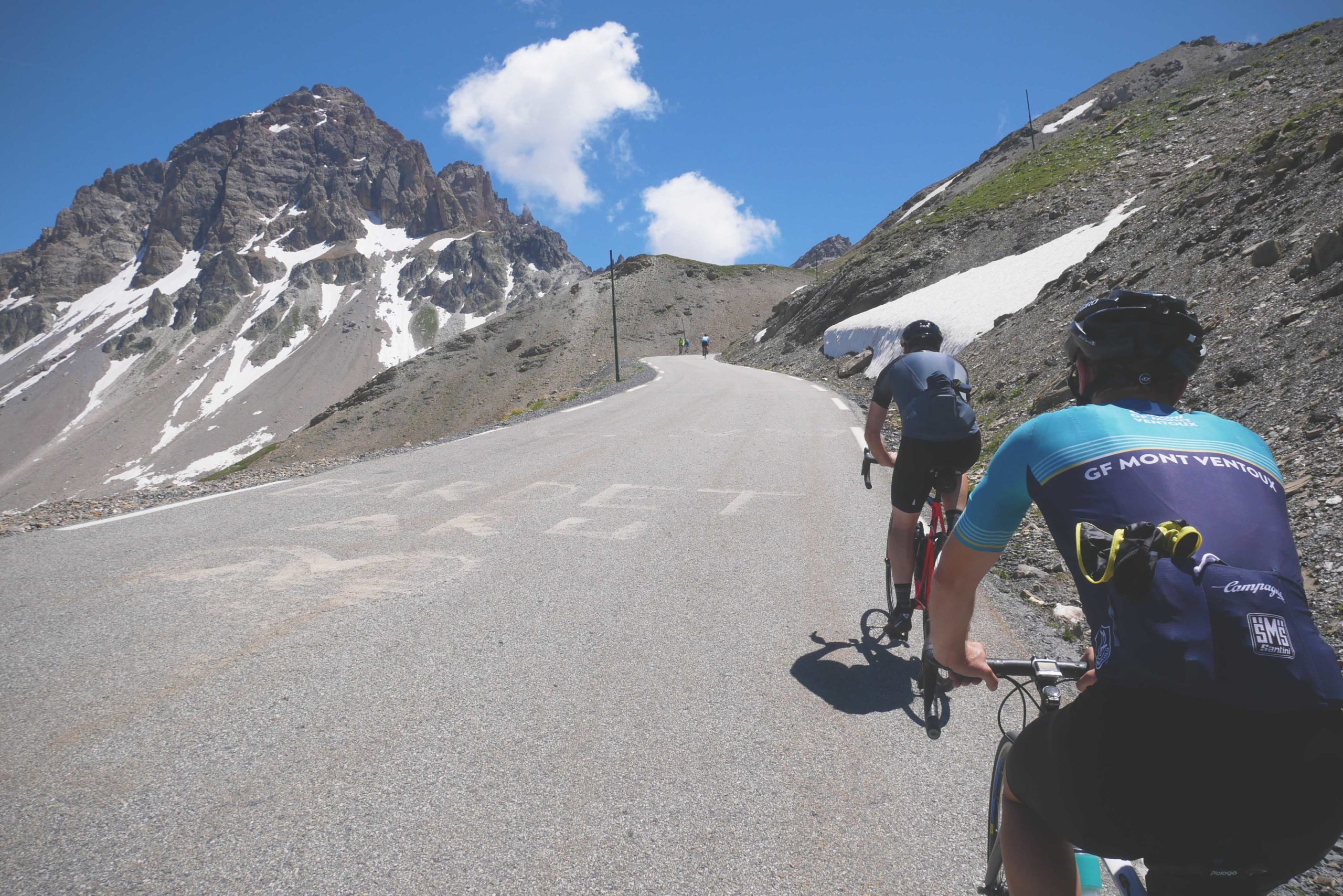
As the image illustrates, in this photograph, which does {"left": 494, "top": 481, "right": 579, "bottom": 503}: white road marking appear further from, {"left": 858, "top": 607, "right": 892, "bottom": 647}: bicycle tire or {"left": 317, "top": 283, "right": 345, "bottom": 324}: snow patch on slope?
{"left": 317, "top": 283, "right": 345, "bottom": 324}: snow patch on slope

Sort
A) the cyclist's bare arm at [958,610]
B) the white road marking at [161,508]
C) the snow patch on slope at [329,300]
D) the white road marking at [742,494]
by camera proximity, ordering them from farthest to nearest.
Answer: the snow patch on slope at [329,300]
the white road marking at [742,494]
the white road marking at [161,508]
the cyclist's bare arm at [958,610]

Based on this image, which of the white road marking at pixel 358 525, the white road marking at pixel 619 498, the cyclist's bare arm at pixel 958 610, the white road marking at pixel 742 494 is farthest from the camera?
the white road marking at pixel 742 494

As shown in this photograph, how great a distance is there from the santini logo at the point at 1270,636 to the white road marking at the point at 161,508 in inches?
347

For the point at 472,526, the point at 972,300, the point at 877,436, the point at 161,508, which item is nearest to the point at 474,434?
the point at 161,508

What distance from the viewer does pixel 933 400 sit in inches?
167

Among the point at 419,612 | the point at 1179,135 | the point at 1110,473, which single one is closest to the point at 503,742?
the point at 419,612

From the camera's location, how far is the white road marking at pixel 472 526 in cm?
671

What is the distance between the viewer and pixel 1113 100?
66562 millimetres

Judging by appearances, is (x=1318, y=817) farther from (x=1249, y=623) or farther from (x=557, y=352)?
(x=557, y=352)

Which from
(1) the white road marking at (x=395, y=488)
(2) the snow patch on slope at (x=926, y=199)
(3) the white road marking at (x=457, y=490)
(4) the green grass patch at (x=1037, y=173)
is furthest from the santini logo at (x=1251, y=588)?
(2) the snow patch on slope at (x=926, y=199)

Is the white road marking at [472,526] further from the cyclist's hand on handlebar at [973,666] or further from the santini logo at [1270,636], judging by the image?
the santini logo at [1270,636]

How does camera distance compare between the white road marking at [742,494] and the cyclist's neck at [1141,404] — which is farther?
the white road marking at [742,494]

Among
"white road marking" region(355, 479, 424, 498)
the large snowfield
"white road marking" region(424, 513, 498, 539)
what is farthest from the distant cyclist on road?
the large snowfield

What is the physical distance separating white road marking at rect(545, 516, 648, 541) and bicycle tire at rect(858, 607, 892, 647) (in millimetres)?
2473
